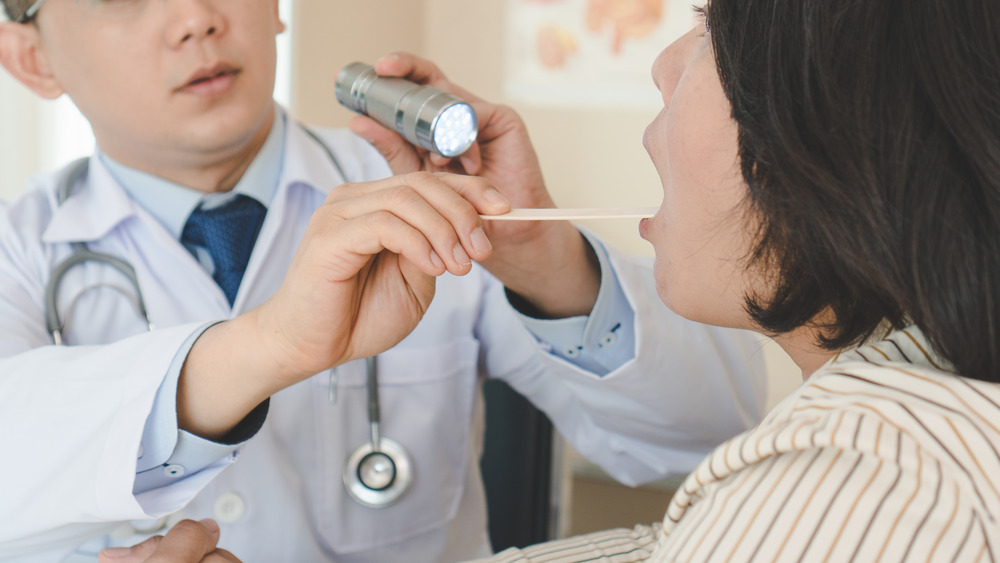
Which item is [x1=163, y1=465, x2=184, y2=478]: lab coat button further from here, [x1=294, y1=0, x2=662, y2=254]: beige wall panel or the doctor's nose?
[x1=294, y1=0, x2=662, y2=254]: beige wall panel

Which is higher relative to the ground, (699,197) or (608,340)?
(699,197)

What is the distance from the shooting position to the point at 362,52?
238 centimetres

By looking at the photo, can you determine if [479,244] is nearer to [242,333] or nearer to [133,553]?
[242,333]

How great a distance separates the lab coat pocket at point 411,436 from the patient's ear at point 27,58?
56cm

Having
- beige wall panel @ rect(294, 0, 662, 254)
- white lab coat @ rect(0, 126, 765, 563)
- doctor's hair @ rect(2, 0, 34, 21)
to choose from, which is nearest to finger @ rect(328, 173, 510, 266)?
white lab coat @ rect(0, 126, 765, 563)

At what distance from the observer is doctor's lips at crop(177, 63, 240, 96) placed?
3.30 feet

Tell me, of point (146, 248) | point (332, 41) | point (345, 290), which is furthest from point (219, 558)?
point (332, 41)

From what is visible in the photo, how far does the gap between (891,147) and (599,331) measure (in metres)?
0.55

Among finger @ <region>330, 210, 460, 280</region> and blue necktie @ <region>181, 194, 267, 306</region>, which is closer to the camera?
finger @ <region>330, 210, 460, 280</region>

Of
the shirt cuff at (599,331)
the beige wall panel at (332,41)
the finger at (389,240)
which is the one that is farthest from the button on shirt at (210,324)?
the beige wall panel at (332,41)

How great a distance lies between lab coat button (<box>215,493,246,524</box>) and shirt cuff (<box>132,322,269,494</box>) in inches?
7.3

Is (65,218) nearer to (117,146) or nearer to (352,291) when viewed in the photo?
(117,146)

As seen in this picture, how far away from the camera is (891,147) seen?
50cm

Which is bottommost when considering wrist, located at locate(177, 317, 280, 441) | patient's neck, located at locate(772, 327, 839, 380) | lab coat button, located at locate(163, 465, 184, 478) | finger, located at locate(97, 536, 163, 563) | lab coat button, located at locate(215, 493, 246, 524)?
lab coat button, located at locate(215, 493, 246, 524)
